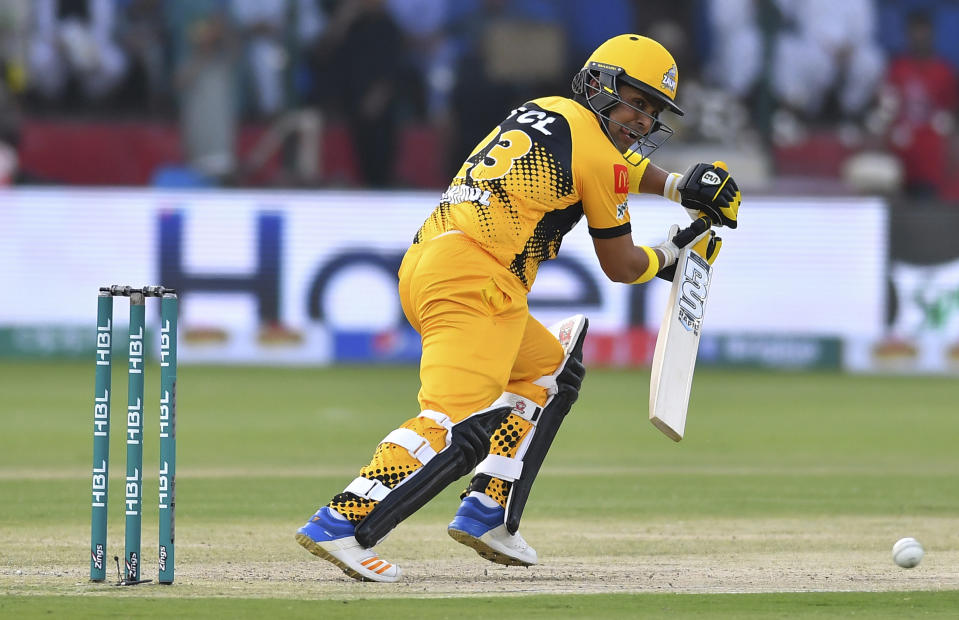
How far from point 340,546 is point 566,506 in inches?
96.9

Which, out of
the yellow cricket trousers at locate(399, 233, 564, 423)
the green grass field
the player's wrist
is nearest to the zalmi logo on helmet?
the player's wrist

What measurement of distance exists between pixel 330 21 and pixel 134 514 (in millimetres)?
11160

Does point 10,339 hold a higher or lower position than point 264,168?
lower

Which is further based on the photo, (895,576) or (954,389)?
(954,389)

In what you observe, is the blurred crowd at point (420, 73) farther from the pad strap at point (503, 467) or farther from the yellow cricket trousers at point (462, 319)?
the yellow cricket trousers at point (462, 319)

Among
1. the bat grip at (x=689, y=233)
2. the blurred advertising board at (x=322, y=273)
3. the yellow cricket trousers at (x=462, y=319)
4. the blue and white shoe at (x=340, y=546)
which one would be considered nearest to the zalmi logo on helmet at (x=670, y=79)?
the bat grip at (x=689, y=233)

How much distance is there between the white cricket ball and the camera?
593 centimetres

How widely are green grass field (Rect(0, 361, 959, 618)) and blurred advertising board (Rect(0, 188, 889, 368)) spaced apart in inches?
37.7

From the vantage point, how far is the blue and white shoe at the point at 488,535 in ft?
19.4

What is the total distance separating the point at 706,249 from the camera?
6.37m

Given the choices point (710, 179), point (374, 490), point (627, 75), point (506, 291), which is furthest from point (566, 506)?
point (627, 75)

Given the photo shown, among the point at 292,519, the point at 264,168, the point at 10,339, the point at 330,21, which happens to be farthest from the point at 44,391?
the point at 292,519

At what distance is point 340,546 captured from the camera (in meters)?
5.47

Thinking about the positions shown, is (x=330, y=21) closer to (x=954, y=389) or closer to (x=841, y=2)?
(x=841, y=2)
